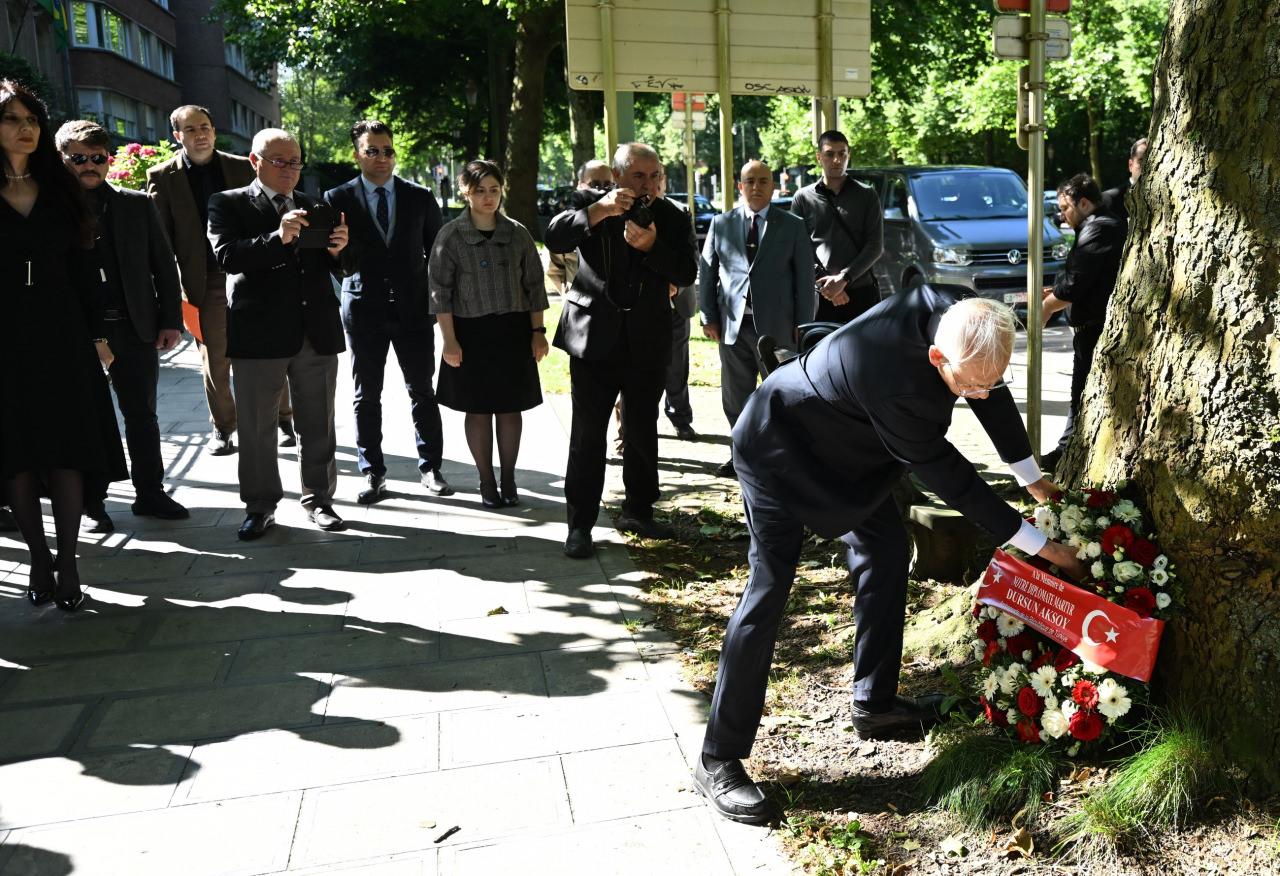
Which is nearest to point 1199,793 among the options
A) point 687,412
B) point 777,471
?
point 777,471

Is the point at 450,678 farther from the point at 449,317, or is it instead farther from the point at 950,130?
the point at 950,130

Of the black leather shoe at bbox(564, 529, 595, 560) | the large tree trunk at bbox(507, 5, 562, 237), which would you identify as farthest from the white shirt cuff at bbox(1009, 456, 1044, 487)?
the large tree trunk at bbox(507, 5, 562, 237)

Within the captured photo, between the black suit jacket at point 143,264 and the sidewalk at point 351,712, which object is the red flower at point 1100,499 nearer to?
the sidewalk at point 351,712

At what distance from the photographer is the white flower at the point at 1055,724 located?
350 centimetres

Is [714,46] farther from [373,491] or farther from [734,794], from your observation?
[734,794]

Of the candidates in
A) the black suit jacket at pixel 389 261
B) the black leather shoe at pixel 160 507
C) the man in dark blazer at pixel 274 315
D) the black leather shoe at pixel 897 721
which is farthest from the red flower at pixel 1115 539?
the black leather shoe at pixel 160 507

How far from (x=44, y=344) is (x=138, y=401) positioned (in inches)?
69.0

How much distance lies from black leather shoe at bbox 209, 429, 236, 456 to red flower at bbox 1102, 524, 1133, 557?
6.68 metres

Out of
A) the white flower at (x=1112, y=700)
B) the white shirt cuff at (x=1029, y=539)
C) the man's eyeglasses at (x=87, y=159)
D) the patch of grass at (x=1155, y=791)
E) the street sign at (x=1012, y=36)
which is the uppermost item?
the street sign at (x=1012, y=36)

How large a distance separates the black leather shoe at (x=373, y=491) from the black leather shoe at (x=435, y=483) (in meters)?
0.27

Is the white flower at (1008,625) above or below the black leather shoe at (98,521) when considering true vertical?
above

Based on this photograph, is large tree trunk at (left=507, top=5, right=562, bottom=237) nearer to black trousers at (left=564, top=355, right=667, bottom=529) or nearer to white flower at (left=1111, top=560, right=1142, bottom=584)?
black trousers at (left=564, top=355, right=667, bottom=529)

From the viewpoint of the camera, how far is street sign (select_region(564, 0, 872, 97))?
26.3 ft

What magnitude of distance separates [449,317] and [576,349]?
1128 mm
